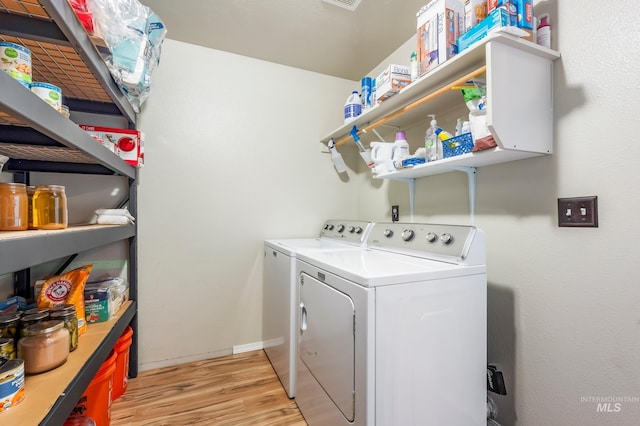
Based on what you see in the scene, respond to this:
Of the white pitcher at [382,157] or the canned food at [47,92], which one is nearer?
the canned food at [47,92]

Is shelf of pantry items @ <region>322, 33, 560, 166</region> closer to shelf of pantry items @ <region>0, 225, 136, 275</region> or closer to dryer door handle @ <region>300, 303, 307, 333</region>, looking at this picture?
dryer door handle @ <region>300, 303, 307, 333</region>

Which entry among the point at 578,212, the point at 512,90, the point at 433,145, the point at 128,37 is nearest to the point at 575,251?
the point at 578,212

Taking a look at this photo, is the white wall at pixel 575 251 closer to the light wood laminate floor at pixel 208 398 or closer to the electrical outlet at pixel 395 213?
the electrical outlet at pixel 395 213

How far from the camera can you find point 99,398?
4.15 feet

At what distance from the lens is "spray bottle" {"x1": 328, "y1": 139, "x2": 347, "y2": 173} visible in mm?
2449

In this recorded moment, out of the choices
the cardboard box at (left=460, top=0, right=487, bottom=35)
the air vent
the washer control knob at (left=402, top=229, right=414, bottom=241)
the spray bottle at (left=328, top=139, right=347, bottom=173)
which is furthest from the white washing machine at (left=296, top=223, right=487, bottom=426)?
the air vent

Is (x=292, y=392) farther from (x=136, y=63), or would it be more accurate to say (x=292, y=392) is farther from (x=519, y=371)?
(x=136, y=63)

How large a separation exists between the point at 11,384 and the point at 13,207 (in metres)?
0.54

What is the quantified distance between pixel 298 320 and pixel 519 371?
1061 mm

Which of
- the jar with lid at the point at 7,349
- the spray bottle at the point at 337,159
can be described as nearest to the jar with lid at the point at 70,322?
the jar with lid at the point at 7,349

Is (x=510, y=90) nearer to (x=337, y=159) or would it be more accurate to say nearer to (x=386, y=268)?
(x=386, y=268)

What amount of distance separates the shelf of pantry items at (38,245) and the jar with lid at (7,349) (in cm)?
37

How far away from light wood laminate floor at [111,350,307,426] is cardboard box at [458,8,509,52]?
1.97 metres

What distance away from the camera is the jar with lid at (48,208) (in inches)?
41.4
